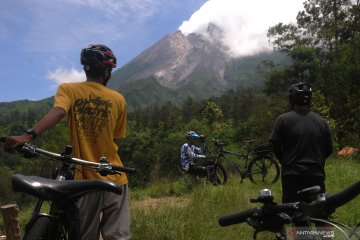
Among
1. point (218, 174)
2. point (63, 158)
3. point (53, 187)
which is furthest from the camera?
point (218, 174)

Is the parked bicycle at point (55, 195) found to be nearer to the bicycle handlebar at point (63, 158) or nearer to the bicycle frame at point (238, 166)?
the bicycle handlebar at point (63, 158)

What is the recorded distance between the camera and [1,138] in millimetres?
2434

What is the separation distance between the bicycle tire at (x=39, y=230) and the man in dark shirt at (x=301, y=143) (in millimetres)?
2304

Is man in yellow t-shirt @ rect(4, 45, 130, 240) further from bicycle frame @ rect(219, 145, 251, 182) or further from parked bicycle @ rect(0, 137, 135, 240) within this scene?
bicycle frame @ rect(219, 145, 251, 182)

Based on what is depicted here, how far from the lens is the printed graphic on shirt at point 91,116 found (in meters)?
2.93

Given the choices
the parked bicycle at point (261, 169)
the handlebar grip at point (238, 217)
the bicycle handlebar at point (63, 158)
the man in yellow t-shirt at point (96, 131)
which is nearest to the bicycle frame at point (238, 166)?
the parked bicycle at point (261, 169)

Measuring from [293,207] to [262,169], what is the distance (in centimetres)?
848

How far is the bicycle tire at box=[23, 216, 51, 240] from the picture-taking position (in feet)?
6.78

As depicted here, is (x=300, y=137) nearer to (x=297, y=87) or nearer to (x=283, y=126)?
(x=283, y=126)

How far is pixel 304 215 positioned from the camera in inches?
54.6

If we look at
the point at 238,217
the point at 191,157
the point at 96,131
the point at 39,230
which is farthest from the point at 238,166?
the point at 238,217

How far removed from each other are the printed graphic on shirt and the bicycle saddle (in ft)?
3.03

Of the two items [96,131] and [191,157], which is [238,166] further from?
[96,131]

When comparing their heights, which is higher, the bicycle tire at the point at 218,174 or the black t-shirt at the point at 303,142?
the black t-shirt at the point at 303,142
